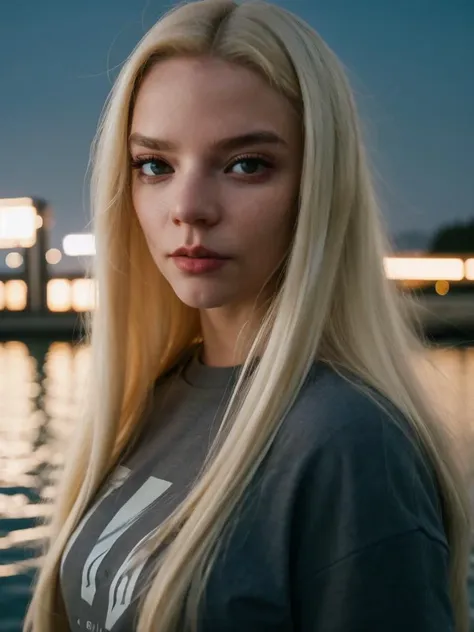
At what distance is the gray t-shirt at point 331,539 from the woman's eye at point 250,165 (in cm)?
29

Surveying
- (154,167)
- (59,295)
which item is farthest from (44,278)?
(154,167)

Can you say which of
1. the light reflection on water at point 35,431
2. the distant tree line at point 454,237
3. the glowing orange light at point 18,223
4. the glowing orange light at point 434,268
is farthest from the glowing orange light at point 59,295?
the distant tree line at point 454,237

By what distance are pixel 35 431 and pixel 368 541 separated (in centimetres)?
945

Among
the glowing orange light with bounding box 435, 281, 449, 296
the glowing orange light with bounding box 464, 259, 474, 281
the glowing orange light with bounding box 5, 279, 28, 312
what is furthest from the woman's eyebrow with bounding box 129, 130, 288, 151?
the glowing orange light with bounding box 5, 279, 28, 312

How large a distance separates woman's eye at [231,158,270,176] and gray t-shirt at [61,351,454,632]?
289 millimetres

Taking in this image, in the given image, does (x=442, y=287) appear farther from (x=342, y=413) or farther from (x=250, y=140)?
(x=342, y=413)

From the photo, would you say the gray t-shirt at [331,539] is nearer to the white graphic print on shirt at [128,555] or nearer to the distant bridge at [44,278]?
the white graphic print on shirt at [128,555]

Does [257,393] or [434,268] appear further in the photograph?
[434,268]

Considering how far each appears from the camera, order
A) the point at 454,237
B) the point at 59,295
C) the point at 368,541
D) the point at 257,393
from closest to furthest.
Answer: the point at 368,541 → the point at 257,393 → the point at 59,295 → the point at 454,237

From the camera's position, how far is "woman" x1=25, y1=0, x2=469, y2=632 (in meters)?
1.17

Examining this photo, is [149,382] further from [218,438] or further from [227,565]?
[227,565]

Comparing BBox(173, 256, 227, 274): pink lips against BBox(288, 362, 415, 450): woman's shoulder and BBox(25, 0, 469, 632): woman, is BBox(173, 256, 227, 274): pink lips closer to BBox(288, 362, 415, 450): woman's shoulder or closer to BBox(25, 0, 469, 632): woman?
BBox(25, 0, 469, 632): woman

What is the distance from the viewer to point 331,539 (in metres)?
1.16

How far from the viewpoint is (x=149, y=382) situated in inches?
68.8
